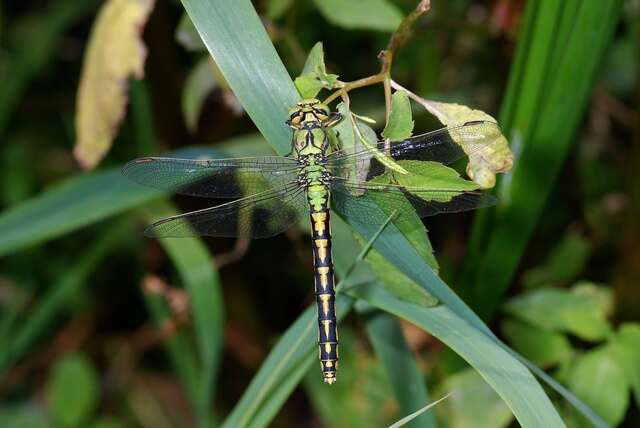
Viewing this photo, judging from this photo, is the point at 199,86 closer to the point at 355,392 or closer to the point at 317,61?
the point at 317,61

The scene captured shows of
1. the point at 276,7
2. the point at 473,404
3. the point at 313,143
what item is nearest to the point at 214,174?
the point at 313,143

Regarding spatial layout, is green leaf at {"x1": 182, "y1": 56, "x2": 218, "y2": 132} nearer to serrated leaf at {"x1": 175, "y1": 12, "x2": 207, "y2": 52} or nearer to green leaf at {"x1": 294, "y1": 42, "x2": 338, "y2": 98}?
serrated leaf at {"x1": 175, "y1": 12, "x2": 207, "y2": 52}

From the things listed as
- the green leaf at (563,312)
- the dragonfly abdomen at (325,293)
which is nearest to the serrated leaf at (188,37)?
the dragonfly abdomen at (325,293)

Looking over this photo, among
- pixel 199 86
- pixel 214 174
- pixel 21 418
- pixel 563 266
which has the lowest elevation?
pixel 21 418

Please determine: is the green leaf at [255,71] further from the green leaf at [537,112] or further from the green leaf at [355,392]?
the green leaf at [355,392]

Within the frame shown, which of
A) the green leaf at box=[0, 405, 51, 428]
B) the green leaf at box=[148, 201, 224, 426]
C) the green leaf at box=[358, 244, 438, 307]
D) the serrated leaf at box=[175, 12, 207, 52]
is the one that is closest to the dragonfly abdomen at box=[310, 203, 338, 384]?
the green leaf at box=[358, 244, 438, 307]

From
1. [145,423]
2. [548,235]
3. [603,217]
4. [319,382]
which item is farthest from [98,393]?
[603,217]
